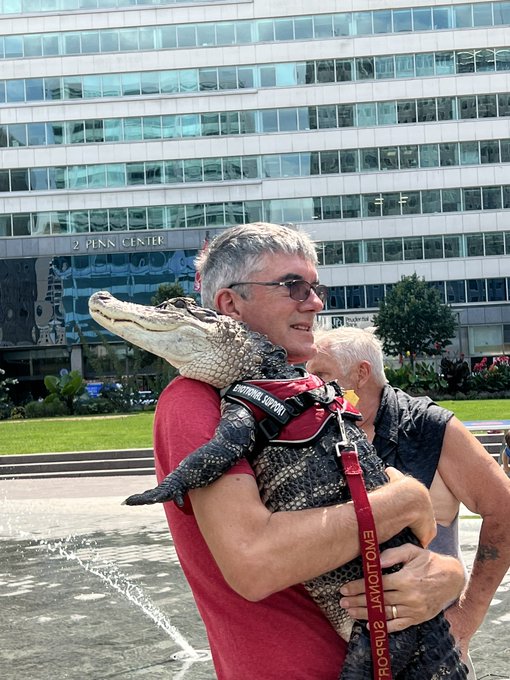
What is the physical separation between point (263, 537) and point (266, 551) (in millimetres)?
30

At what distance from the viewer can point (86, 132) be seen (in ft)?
216

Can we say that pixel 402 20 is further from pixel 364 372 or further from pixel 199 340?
pixel 199 340

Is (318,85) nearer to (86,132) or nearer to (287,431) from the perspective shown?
(86,132)

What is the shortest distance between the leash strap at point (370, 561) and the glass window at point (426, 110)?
65.4 metres

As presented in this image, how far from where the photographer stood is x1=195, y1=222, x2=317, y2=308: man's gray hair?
8.39ft

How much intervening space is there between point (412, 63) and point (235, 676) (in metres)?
66.3

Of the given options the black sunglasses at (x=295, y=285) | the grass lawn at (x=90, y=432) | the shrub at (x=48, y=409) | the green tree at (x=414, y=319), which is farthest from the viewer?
A: the green tree at (x=414, y=319)

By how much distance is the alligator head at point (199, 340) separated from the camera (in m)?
2.31

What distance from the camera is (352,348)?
3771 millimetres

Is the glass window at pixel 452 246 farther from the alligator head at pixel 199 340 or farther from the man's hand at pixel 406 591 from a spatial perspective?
the man's hand at pixel 406 591

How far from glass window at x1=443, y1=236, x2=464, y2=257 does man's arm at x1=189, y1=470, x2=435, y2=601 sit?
213ft

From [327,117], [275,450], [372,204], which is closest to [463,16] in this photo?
[327,117]

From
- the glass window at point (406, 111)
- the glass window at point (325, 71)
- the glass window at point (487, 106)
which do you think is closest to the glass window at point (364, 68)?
the glass window at point (325, 71)

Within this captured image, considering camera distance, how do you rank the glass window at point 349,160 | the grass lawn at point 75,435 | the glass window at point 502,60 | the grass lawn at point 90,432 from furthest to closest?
the glass window at point 349,160, the glass window at point 502,60, the grass lawn at point 90,432, the grass lawn at point 75,435
